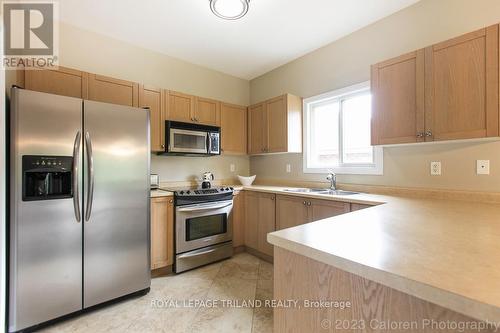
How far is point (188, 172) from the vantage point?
10.9 ft

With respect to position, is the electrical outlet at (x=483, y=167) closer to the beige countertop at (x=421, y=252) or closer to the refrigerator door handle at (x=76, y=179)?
the beige countertop at (x=421, y=252)

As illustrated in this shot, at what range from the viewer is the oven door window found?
2625mm

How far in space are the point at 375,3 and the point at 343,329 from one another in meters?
2.66

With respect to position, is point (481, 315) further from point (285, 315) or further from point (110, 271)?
point (110, 271)

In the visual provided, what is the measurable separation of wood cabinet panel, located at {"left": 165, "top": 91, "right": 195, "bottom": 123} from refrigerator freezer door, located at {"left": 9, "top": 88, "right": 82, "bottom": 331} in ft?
3.81

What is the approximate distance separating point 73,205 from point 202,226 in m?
1.31

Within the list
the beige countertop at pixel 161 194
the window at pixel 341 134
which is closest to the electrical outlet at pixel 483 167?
the window at pixel 341 134

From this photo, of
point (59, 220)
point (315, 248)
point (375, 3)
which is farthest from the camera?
point (375, 3)

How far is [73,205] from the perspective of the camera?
177 centimetres

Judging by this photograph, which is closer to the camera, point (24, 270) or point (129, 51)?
point (24, 270)

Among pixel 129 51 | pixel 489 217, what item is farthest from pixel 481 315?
pixel 129 51

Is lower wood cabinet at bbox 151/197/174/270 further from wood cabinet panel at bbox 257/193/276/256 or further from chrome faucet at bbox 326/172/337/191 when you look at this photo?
chrome faucet at bbox 326/172/337/191

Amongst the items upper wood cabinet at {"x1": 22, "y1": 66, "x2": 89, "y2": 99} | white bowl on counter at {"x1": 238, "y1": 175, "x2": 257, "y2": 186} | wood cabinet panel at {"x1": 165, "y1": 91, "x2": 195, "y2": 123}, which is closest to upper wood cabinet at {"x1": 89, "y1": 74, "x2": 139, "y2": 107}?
upper wood cabinet at {"x1": 22, "y1": 66, "x2": 89, "y2": 99}

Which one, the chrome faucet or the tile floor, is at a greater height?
the chrome faucet
